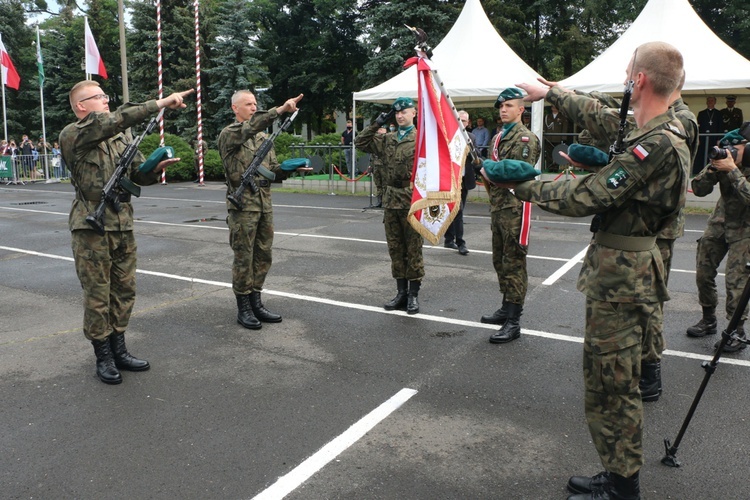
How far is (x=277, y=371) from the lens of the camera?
195 inches

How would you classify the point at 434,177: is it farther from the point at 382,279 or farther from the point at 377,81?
the point at 377,81

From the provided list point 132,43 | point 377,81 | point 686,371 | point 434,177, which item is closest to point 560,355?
point 686,371

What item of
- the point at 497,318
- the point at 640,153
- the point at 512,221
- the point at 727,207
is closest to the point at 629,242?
the point at 640,153

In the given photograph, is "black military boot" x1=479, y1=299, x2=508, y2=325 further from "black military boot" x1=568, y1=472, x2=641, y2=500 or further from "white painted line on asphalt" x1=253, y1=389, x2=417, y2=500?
"black military boot" x1=568, y1=472, x2=641, y2=500

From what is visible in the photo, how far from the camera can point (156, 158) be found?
15.8 ft

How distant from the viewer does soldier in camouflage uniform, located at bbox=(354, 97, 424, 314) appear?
6.44 meters

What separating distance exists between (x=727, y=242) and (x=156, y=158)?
4.82 meters

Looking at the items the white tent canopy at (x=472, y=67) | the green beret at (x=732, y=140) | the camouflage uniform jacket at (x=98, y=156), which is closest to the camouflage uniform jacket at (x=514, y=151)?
the green beret at (x=732, y=140)

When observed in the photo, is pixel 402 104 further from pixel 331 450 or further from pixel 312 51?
pixel 312 51

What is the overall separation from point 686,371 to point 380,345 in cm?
250

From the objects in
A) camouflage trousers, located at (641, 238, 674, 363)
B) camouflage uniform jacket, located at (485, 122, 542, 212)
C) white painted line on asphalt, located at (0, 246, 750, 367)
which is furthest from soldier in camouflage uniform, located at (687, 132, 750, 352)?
camouflage uniform jacket, located at (485, 122, 542, 212)

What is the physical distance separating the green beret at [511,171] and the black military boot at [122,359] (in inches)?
132

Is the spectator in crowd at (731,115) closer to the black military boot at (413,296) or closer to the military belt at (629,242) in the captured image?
the black military boot at (413,296)

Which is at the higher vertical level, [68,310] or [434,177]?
[434,177]
